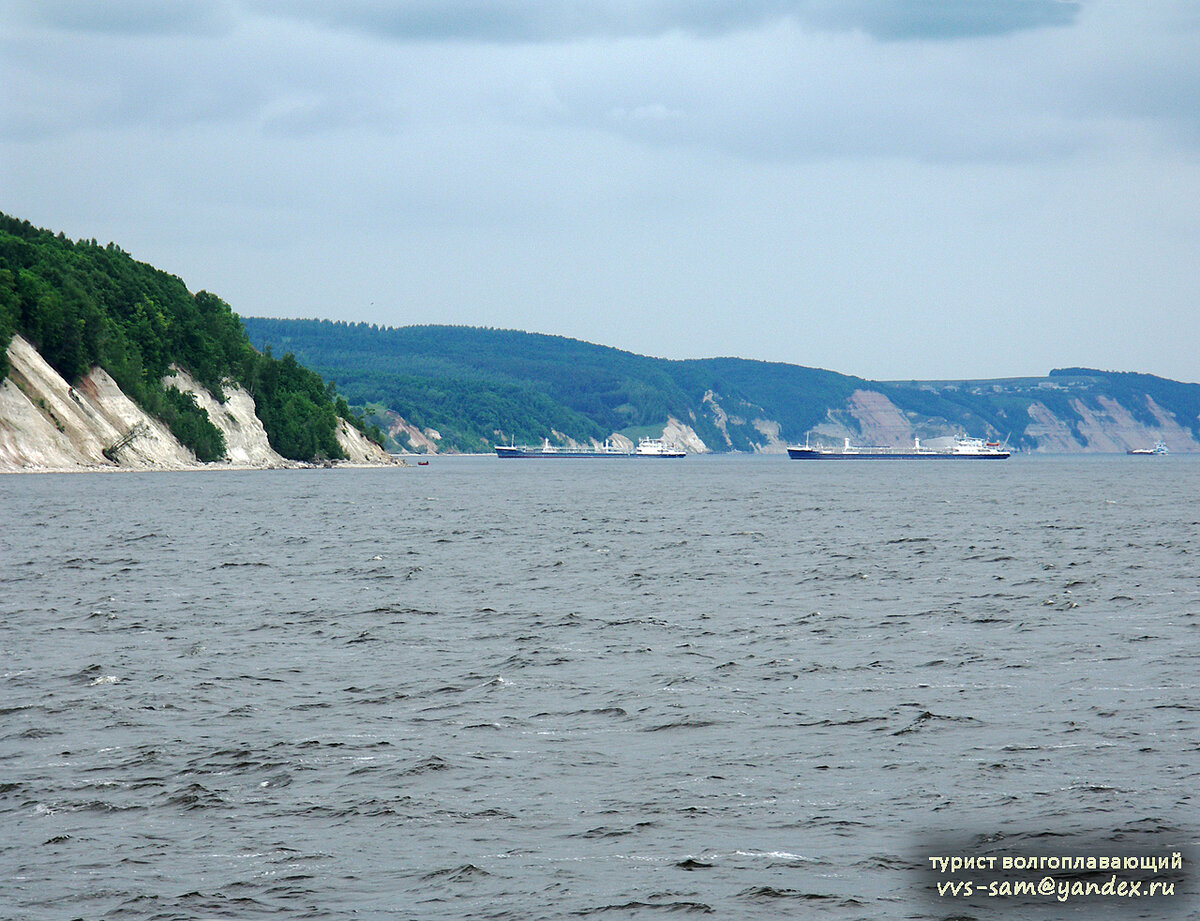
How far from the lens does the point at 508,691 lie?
2409 centimetres

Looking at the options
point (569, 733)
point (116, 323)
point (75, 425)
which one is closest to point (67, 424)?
point (75, 425)

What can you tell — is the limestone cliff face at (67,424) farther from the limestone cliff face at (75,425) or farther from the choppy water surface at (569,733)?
the choppy water surface at (569,733)

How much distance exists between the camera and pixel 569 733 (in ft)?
67.7

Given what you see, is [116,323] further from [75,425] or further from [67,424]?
[67,424]

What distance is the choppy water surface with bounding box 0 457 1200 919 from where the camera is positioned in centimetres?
1399

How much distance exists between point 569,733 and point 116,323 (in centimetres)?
16415

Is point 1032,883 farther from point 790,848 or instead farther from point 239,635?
point 239,635

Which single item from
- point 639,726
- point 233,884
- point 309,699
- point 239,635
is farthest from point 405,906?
point 239,635

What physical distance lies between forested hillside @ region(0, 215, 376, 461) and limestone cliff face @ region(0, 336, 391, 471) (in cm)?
281

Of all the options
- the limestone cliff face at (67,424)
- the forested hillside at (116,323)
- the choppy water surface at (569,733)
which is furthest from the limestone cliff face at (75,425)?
the choppy water surface at (569,733)

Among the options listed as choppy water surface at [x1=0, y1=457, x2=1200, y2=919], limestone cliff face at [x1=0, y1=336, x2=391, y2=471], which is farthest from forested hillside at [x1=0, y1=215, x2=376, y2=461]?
choppy water surface at [x1=0, y1=457, x2=1200, y2=919]

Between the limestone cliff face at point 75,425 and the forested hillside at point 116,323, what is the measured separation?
2.81 metres

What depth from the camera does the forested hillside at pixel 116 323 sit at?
468 feet

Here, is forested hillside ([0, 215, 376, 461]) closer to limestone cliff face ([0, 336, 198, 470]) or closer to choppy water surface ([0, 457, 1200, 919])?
limestone cliff face ([0, 336, 198, 470])
